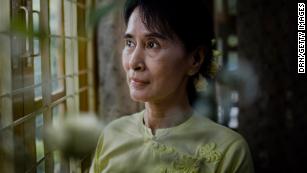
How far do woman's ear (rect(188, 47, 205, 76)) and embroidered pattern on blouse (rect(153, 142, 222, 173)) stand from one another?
18 cm

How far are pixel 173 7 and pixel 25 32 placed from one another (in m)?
0.61

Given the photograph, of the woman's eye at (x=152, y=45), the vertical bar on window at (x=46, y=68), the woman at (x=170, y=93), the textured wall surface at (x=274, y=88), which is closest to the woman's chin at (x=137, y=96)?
the woman at (x=170, y=93)

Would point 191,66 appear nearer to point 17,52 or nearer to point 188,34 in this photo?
point 188,34

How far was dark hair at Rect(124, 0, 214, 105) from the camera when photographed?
37.6 inches

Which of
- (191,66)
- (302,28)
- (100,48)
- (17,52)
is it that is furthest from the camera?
(100,48)

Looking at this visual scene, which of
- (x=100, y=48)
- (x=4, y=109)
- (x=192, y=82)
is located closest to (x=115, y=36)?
(x=100, y=48)

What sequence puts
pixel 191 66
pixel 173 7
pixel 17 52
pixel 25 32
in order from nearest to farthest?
pixel 25 32, pixel 17 52, pixel 173 7, pixel 191 66

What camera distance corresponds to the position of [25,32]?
0.39m

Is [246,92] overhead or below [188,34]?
below

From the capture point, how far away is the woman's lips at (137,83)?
0.94 metres

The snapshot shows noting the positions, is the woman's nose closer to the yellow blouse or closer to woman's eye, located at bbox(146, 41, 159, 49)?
woman's eye, located at bbox(146, 41, 159, 49)

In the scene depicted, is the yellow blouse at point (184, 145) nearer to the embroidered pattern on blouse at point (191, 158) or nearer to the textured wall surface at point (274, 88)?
the embroidered pattern on blouse at point (191, 158)

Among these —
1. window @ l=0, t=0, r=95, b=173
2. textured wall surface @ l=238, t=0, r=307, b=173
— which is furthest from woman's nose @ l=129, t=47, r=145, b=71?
textured wall surface @ l=238, t=0, r=307, b=173

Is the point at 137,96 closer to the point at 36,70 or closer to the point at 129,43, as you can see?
the point at 129,43
